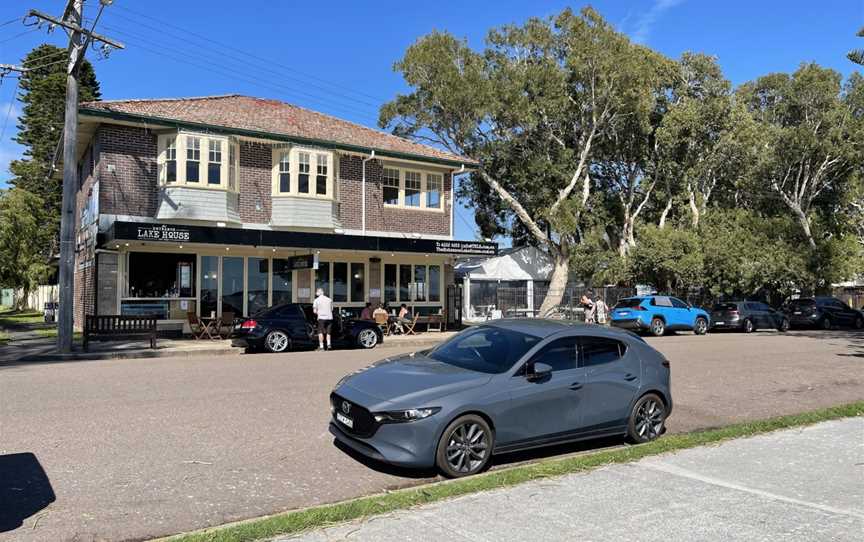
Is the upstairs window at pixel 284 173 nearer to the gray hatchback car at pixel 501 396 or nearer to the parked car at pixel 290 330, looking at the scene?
the parked car at pixel 290 330

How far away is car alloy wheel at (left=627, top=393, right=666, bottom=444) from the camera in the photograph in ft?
25.3

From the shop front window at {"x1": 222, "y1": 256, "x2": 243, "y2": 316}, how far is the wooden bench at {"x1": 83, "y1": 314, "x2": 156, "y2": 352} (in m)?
4.27

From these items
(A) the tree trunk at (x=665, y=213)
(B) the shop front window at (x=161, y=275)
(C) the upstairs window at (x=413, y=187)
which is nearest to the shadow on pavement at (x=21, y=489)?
(B) the shop front window at (x=161, y=275)

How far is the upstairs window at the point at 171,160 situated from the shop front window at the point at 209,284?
2645 millimetres

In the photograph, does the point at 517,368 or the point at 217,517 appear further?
the point at 517,368

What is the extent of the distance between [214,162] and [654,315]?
55.4ft

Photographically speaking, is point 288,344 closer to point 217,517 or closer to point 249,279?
point 249,279

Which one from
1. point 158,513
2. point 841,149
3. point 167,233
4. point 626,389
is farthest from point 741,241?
point 158,513

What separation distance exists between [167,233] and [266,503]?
47.8 feet

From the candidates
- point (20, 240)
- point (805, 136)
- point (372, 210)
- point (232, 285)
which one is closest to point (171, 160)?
point (232, 285)

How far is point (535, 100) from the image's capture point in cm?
3262

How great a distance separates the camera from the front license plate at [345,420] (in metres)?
6.50

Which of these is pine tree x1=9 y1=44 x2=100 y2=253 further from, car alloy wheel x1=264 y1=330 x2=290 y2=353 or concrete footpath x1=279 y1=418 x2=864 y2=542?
concrete footpath x1=279 y1=418 x2=864 y2=542

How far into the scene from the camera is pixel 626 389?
761 cm
